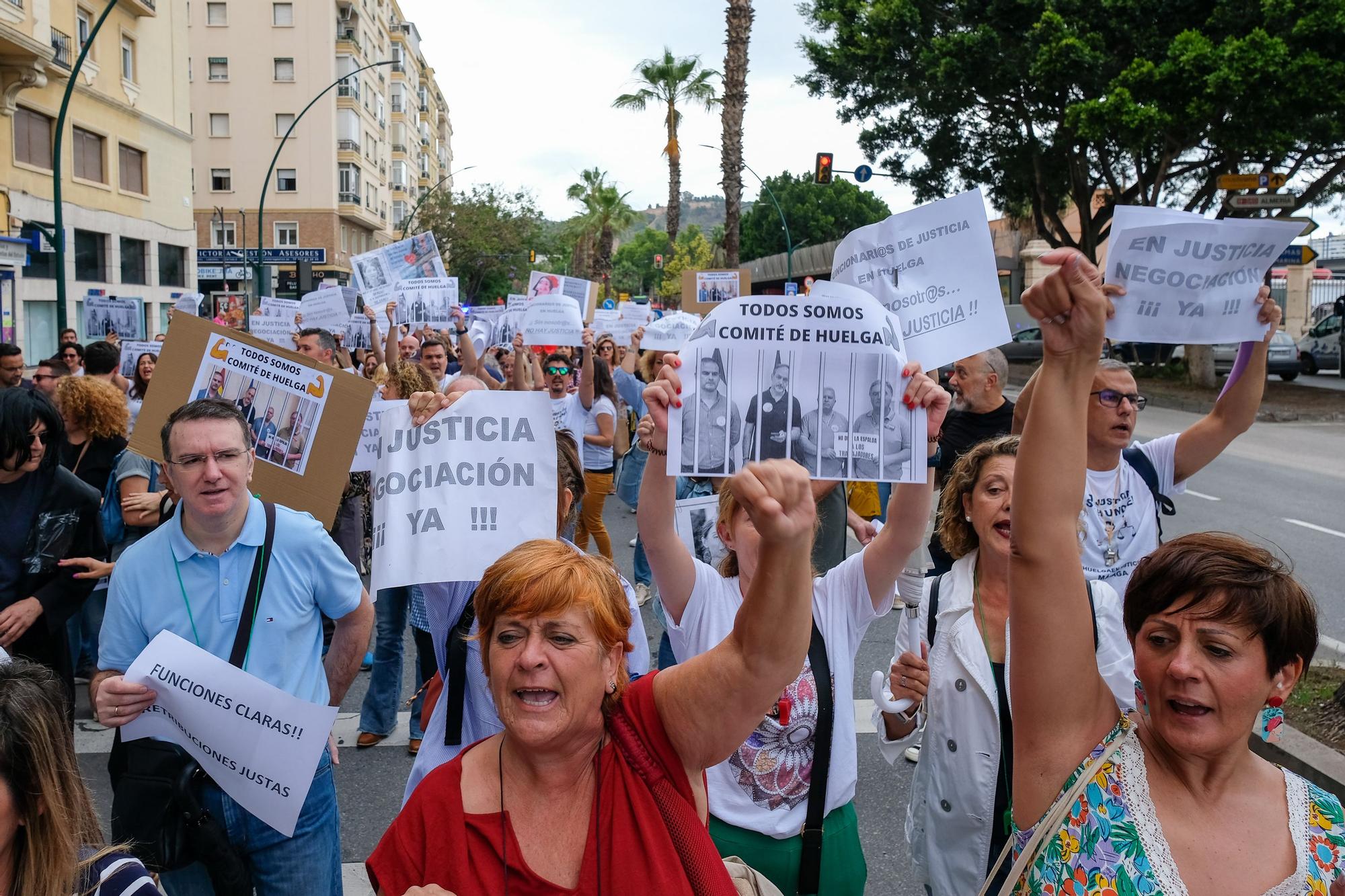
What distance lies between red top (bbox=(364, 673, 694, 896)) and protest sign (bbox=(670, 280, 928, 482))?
905 millimetres

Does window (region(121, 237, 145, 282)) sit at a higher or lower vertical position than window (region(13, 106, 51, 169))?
lower

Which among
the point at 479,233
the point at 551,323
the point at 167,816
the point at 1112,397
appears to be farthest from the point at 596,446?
the point at 479,233

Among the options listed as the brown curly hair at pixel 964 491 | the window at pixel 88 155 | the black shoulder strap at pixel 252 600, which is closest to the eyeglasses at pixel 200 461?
the black shoulder strap at pixel 252 600

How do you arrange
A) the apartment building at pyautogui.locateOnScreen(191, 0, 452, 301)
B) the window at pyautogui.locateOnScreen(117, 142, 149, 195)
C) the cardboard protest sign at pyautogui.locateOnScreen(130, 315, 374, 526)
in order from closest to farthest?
the cardboard protest sign at pyautogui.locateOnScreen(130, 315, 374, 526) < the window at pyautogui.locateOnScreen(117, 142, 149, 195) < the apartment building at pyautogui.locateOnScreen(191, 0, 452, 301)

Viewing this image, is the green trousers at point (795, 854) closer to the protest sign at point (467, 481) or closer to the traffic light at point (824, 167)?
the protest sign at point (467, 481)

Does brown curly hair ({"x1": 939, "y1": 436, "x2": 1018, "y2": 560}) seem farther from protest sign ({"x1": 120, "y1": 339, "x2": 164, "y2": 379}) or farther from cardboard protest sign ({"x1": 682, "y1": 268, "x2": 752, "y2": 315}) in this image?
cardboard protest sign ({"x1": 682, "y1": 268, "x2": 752, "y2": 315})

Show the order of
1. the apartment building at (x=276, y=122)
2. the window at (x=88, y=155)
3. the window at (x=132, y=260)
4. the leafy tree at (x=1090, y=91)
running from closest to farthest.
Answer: the leafy tree at (x=1090, y=91), the window at (x=88, y=155), the window at (x=132, y=260), the apartment building at (x=276, y=122)

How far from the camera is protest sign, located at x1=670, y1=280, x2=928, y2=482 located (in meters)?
2.62

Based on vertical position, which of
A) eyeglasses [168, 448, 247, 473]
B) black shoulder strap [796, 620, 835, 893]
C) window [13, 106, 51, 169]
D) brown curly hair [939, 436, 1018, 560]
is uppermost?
window [13, 106, 51, 169]

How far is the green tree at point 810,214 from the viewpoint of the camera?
77.3 m

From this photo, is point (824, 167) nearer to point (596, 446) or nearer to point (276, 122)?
point (596, 446)

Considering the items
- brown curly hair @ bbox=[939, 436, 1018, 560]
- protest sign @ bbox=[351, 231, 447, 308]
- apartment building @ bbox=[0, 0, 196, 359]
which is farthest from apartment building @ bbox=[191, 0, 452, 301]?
brown curly hair @ bbox=[939, 436, 1018, 560]

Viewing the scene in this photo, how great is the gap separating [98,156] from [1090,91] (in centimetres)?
2519

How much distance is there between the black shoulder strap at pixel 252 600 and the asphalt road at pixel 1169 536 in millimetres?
1695
